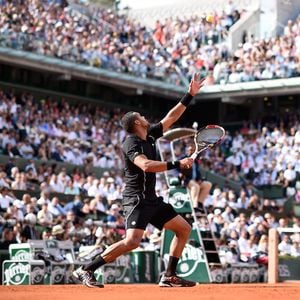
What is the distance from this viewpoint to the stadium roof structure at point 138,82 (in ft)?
91.6

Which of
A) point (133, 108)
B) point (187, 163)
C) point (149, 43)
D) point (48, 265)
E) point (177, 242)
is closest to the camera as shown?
point (187, 163)

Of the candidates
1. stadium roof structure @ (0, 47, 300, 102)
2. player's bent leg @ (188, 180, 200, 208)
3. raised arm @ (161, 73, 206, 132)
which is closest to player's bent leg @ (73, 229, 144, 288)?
raised arm @ (161, 73, 206, 132)

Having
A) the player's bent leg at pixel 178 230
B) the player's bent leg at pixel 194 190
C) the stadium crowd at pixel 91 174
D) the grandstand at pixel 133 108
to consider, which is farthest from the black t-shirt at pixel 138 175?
the player's bent leg at pixel 194 190

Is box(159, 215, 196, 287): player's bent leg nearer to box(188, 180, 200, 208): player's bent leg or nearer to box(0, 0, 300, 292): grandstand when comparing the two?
box(0, 0, 300, 292): grandstand

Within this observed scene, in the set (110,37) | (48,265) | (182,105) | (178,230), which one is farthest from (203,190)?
(110,37)

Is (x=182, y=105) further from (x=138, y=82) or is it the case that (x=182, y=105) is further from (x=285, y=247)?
(x=138, y=82)

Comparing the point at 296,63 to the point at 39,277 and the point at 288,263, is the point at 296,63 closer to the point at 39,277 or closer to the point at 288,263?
the point at 288,263

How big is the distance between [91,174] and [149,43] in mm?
10145

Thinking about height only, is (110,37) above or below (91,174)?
above

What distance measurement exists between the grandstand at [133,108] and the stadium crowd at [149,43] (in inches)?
2.1

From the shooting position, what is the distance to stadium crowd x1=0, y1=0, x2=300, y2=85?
28047 mm

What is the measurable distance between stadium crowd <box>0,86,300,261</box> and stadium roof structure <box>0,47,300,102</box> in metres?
1.11

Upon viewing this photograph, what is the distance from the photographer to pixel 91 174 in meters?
25.3

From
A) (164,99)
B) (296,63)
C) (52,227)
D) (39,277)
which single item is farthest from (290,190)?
(39,277)
